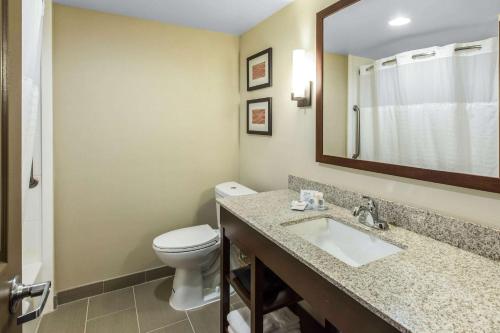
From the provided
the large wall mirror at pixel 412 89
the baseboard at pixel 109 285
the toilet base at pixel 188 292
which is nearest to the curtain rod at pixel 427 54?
the large wall mirror at pixel 412 89

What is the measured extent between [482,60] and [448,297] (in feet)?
2.64

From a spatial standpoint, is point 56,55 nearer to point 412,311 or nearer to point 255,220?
point 255,220

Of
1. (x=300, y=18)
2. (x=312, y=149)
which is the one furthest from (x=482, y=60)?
(x=300, y=18)

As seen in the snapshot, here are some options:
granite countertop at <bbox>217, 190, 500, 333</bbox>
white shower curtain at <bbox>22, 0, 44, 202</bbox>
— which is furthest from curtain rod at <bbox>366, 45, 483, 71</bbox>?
white shower curtain at <bbox>22, 0, 44, 202</bbox>

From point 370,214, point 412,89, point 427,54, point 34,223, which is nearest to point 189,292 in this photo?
point 34,223

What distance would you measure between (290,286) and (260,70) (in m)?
1.72

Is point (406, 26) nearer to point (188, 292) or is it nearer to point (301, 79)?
point (301, 79)

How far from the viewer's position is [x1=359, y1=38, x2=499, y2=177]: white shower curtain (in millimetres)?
991

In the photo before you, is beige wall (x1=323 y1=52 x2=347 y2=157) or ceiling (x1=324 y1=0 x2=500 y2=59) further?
beige wall (x1=323 y1=52 x2=347 y2=157)

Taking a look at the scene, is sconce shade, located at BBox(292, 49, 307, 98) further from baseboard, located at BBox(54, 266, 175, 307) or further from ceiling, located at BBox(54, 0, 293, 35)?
baseboard, located at BBox(54, 266, 175, 307)

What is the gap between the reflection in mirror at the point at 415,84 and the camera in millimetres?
1000

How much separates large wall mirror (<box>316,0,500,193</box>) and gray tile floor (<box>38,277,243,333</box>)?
1362mm

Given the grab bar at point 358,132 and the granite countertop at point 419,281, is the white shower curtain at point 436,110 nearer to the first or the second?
the grab bar at point 358,132

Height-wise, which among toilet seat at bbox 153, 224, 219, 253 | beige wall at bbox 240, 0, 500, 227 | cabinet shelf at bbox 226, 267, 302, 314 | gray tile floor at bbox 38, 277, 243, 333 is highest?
beige wall at bbox 240, 0, 500, 227
